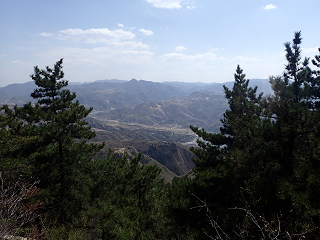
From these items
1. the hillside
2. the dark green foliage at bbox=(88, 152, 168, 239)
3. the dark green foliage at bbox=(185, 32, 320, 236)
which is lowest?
the hillside

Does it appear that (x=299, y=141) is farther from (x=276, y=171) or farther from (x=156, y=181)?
(x=156, y=181)

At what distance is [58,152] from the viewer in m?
14.7

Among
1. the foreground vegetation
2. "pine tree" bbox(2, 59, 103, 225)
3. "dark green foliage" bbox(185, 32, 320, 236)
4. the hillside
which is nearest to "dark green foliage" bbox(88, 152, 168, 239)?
the foreground vegetation

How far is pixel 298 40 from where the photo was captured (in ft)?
55.7

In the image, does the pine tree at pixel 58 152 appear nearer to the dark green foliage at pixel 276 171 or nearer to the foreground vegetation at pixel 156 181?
the foreground vegetation at pixel 156 181

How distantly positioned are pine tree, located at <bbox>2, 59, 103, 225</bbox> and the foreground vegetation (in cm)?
7

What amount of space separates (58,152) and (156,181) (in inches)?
340

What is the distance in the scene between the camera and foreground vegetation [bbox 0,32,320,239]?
833cm

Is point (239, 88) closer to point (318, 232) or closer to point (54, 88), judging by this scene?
point (318, 232)

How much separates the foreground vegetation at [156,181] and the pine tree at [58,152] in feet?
0.24

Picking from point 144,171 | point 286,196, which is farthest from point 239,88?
point 286,196

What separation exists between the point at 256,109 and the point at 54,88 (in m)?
16.0

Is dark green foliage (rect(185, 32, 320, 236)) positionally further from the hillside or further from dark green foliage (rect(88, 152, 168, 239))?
the hillside

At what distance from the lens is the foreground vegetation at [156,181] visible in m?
8.33
